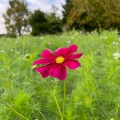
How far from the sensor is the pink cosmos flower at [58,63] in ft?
3.29

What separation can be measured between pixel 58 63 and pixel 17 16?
28.2 meters

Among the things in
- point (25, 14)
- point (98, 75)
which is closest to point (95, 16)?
point (98, 75)

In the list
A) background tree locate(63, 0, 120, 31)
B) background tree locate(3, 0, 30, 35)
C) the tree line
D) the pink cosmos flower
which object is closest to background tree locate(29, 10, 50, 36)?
the tree line

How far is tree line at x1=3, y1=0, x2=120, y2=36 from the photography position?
13.0m

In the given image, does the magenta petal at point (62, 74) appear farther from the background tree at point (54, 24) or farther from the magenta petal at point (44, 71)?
the background tree at point (54, 24)

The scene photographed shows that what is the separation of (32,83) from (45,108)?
47 centimetres

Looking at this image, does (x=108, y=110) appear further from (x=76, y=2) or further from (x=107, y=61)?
(x=76, y=2)

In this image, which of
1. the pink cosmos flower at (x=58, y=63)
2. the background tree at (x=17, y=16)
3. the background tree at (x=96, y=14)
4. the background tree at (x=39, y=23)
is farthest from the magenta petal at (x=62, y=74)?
the background tree at (x=17, y=16)

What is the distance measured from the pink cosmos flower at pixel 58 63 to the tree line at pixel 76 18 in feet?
21.6

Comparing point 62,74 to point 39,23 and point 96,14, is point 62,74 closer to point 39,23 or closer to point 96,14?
point 96,14

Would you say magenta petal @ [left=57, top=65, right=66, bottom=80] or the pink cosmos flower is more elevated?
the pink cosmos flower

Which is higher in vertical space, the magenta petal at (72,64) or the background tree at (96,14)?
the background tree at (96,14)

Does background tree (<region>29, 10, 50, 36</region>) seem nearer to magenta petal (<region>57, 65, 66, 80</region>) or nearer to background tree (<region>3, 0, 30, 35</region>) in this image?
background tree (<region>3, 0, 30, 35</region>)

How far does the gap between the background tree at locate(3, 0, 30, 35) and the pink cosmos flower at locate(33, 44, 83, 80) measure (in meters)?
27.4
